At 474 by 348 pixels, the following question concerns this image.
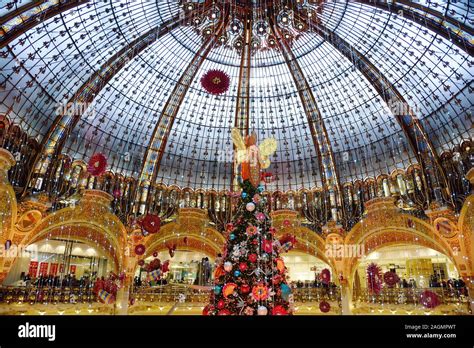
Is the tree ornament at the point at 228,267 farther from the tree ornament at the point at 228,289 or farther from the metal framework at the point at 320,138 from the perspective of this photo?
the metal framework at the point at 320,138

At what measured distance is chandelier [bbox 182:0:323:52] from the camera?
57.1 ft

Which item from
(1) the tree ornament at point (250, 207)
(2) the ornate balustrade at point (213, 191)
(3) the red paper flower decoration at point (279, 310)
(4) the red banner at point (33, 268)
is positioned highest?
(2) the ornate balustrade at point (213, 191)

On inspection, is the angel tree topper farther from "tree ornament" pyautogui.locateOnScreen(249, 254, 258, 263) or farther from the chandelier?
the chandelier

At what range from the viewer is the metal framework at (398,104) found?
63.3 ft

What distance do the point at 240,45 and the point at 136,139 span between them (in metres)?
10.6

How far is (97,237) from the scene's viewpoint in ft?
75.7

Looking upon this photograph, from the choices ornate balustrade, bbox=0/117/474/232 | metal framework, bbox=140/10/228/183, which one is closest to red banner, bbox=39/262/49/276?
ornate balustrade, bbox=0/117/474/232

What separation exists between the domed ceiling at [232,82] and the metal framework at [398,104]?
0.34 ft

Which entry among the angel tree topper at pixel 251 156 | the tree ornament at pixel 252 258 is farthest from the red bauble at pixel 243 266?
the angel tree topper at pixel 251 156

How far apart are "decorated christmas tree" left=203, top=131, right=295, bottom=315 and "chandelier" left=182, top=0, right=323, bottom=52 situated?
11457mm

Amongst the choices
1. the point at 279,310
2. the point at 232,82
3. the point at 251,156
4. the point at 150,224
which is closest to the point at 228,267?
the point at 279,310

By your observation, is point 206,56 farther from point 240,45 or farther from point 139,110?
point 139,110
